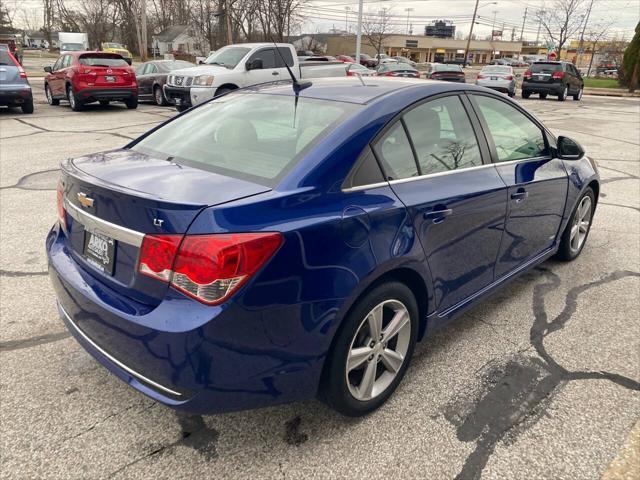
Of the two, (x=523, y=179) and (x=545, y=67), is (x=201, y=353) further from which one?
(x=545, y=67)

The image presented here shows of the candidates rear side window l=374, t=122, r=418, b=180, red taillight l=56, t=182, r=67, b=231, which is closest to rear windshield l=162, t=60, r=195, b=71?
red taillight l=56, t=182, r=67, b=231

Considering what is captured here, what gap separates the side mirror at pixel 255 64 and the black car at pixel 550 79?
15.9 metres

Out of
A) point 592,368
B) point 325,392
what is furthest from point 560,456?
point 325,392

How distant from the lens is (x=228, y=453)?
227 cm

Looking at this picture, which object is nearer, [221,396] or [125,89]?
[221,396]

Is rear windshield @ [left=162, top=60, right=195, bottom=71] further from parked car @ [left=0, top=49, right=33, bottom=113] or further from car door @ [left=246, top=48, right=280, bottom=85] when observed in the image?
parked car @ [left=0, top=49, right=33, bottom=113]

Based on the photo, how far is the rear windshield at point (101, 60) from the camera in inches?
560

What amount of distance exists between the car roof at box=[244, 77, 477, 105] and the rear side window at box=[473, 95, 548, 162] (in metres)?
0.21

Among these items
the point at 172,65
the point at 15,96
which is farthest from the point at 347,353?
the point at 172,65

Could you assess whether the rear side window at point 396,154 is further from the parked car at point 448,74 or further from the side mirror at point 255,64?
the parked car at point 448,74

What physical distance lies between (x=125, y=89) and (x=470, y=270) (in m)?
14.3

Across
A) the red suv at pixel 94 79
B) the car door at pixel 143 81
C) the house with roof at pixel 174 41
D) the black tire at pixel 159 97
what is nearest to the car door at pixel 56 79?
the red suv at pixel 94 79

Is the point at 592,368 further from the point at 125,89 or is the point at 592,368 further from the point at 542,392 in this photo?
the point at 125,89

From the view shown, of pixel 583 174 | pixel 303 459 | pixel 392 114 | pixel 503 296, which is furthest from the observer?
pixel 583 174
